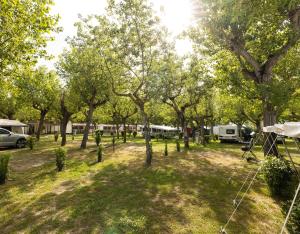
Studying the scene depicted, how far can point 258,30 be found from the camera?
11516mm

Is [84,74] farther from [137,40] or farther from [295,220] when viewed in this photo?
[295,220]

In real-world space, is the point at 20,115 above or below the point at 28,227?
above

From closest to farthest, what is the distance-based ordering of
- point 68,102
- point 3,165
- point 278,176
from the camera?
point 278,176 → point 3,165 → point 68,102

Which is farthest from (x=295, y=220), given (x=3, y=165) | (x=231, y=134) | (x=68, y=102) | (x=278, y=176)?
(x=231, y=134)

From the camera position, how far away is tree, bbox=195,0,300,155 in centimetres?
791

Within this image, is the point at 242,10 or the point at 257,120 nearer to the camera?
the point at 242,10

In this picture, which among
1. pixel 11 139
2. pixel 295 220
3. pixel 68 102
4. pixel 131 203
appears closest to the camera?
pixel 295 220

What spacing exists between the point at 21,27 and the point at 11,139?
15.4 metres

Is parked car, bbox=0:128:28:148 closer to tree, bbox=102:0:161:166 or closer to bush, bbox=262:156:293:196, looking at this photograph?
tree, bbox=102:0:161:166

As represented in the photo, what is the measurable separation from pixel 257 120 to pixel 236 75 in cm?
2314

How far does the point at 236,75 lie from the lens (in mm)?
12062

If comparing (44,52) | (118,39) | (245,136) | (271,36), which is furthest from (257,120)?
(44,52)

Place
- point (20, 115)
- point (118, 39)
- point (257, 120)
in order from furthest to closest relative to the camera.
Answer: point (20, 115)
point (257, 120)
point (118, 39)

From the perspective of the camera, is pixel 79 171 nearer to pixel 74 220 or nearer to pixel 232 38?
pixel 74 220
